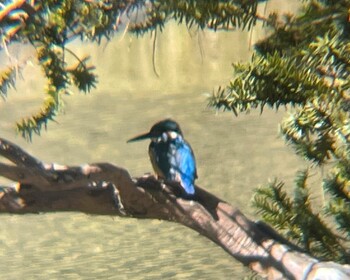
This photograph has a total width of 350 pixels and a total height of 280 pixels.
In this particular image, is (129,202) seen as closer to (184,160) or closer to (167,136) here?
(184,160)

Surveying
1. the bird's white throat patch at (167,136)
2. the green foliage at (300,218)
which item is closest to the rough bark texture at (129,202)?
the green foliage at (300,218)

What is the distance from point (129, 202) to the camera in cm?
174

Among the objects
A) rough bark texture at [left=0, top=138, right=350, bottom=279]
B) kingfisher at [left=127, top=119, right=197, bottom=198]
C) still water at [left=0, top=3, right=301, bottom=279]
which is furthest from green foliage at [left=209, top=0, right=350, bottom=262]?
kingfisher at [left=127, top=119, right=197, bottom=198]

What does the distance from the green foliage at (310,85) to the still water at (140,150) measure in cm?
46

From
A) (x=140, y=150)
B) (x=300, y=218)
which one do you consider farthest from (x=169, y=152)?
(x=140, y=150)

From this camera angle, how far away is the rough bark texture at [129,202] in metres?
1.66

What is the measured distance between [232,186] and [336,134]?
13.3 feet

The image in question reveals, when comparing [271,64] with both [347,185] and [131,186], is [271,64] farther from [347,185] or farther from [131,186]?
[131,186]

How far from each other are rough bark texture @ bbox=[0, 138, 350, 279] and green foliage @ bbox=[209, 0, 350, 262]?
0.18 meters

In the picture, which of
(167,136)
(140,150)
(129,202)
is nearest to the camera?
(129,202)

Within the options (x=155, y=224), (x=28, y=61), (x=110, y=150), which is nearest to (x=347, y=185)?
(x=28, y=61)

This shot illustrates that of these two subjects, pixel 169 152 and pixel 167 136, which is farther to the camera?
pixel 167 136

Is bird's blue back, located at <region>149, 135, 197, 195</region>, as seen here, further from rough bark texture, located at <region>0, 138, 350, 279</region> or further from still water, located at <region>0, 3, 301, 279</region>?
rough bark texture, located at <region>0, 138, 350, 279</region>

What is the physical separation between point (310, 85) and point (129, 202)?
59cm
